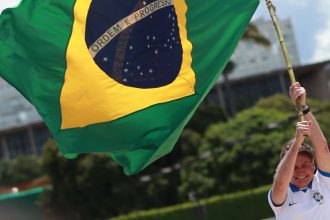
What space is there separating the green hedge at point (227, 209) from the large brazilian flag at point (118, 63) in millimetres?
19581

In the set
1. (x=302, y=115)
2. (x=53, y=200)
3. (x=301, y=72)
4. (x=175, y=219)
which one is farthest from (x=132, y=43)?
(x=301, y=72)

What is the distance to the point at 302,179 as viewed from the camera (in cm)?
437

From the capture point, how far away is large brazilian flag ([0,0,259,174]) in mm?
6023

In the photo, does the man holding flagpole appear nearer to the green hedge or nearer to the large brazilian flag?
the large brazilian flag

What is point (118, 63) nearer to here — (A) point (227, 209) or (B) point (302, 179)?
(B) point (302, 179)

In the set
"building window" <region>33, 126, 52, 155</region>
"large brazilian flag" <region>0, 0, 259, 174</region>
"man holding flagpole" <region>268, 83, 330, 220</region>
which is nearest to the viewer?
"man holding flagpole" <region>268, 83, 330, 220</region>

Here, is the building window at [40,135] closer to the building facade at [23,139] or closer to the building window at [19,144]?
the building facade at [23,139]

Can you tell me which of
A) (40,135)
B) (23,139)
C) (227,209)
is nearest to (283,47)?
(227,209)

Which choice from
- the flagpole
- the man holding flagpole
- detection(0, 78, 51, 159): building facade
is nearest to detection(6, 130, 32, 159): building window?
detection(0, 78, 51, 159): building facade

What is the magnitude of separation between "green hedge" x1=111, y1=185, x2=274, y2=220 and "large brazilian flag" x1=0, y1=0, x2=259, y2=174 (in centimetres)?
1958

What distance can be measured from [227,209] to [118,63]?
21151 mm

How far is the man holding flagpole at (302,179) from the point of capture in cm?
417

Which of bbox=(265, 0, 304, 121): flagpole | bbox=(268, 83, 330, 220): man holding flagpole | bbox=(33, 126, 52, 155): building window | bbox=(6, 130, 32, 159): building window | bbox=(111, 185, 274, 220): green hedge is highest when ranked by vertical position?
bbox=(265, 0, 304, 121): flagpole

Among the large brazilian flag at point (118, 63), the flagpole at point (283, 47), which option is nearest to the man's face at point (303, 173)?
the flagpole at point (283, 47)
